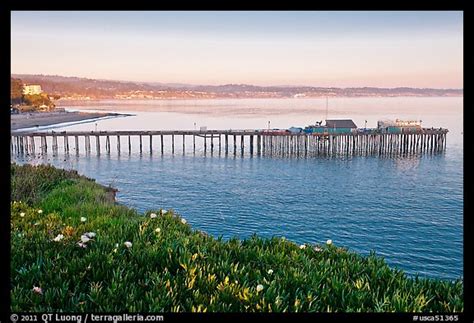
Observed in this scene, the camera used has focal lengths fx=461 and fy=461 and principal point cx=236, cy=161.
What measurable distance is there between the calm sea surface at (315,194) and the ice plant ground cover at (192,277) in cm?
735

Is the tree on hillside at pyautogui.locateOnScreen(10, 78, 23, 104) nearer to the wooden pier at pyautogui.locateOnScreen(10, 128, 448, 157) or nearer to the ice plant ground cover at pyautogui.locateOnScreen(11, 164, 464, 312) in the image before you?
the ice plant ground cover at pyautogui.locateOnScreen(11, 164, 464, 312)

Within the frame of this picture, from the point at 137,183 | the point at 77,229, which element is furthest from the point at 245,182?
the point at 77,229

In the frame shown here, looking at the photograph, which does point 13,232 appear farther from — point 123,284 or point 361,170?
point 361,170

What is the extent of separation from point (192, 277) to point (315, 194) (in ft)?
115

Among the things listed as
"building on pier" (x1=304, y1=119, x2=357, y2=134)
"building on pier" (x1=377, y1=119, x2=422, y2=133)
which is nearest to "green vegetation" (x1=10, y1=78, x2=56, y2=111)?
"building on pier" (x1=304, y1=119, x2=357, y2=134)

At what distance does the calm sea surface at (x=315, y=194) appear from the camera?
2584 centimetres

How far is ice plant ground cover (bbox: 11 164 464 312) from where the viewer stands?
3.93m

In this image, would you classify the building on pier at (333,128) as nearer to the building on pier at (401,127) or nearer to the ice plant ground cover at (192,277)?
the building on pier at (401,127)

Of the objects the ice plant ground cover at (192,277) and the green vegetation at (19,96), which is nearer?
the ice plant ground cover at (192,277)

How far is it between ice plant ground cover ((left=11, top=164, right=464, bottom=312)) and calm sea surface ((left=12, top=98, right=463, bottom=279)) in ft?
24.1

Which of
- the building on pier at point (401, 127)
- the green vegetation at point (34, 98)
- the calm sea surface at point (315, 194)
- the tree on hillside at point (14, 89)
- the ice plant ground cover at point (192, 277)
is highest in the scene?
the green vegetation at point (34, 98)

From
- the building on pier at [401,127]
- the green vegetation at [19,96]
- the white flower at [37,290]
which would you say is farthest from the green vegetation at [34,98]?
the building on pier at [401,127]
